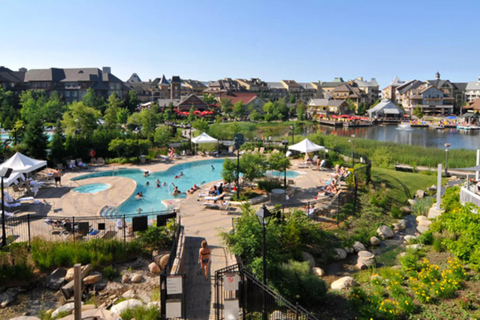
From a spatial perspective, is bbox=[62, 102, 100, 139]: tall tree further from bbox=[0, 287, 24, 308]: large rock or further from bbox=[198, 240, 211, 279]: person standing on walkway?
bbox=[198, 240, 211, 279]: person standing on walkway

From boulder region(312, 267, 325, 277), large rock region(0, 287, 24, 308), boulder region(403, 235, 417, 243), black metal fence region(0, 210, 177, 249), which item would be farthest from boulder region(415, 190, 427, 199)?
large rock region(0, 287, 24, 308)

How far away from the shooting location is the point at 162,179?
26250mm

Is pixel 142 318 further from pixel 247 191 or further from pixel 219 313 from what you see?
pixel 247 191

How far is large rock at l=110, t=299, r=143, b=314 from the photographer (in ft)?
31.7

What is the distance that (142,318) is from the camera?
9.17 meters

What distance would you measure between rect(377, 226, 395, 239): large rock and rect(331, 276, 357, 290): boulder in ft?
18.8

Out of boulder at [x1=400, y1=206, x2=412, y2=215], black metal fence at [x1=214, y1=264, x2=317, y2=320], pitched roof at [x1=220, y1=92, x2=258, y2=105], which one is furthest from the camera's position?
pitched roof at [x1=220, y1=92, x2=258, y2=105]

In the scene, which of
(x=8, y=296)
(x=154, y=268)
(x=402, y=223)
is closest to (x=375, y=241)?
(x=402, y=223)

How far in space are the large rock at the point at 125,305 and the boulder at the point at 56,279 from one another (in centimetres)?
275

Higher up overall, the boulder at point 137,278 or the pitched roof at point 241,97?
the pitched roof at point 241,97

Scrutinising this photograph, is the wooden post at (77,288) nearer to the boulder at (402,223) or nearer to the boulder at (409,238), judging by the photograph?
the boulder at (409,238)

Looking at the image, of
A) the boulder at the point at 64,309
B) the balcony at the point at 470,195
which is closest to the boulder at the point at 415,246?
the balcony at the point at 470,195

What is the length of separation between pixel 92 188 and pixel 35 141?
27.5 feet

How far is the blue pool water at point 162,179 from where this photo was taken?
2022 centimetres
